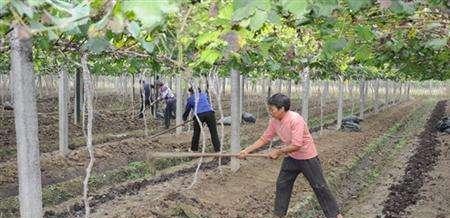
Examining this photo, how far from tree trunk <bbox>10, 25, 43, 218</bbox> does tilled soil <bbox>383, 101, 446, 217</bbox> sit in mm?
5223

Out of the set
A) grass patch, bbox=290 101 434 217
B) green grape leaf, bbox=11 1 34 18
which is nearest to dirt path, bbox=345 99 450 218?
grass patch, bbox=290 101 434 217

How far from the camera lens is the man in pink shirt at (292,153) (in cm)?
634

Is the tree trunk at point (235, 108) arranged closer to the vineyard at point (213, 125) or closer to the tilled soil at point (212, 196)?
the vineyard at point (213, 125)

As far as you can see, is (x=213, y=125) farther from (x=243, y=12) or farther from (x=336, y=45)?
(x=243, y=12)

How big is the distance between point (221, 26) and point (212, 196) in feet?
17.4

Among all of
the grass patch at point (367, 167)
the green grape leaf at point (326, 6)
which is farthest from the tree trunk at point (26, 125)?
the grass patch at point (367, 167)

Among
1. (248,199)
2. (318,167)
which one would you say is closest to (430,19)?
(318,167)

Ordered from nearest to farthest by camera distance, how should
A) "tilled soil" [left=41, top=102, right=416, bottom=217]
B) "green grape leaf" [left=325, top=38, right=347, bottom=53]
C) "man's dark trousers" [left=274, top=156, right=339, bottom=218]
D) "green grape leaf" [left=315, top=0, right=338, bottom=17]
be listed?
"green grape leaf" [left=315, top=0, right=338, bottom=17] < "green grape leaf" [left=325, top=38, right=347, bottom=53] < "man's dark trousers" [left=274, top=156, right=339, bottom=218] < "tilled soil" [left=41, top=102, right=416, bottom=217]

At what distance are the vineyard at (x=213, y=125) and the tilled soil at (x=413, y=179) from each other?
47mm

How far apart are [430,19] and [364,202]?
13.9ft

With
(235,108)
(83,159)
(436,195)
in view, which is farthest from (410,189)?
(83,159)

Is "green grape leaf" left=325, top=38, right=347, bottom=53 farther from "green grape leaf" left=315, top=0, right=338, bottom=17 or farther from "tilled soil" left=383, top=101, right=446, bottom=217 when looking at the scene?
"tilled soil" left=383, top=101, right=446, bottom=217

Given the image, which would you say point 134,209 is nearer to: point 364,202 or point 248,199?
point 248,199

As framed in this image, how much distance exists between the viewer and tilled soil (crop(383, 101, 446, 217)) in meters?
8.36
